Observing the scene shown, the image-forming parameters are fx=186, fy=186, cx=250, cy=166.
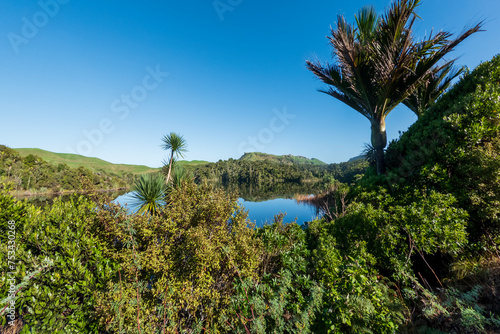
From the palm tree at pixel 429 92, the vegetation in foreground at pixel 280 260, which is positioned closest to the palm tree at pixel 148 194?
the vegetation in foreground at pixel 280 260

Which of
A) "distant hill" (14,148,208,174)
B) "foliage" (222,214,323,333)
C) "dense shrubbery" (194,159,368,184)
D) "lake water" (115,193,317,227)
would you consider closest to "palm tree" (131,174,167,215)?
"lake water" (115,193,317,227)

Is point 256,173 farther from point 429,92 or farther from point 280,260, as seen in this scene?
point 280,260

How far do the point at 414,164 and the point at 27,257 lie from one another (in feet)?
25.4

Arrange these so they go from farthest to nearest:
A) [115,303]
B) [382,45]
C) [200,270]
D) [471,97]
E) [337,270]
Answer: [382,45] < [471,97] < [337,270] < [200,270] < [115,303]

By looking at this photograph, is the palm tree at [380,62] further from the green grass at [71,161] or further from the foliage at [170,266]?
the green grass at [71,161]

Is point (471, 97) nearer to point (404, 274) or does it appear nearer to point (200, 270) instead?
point (404, 274)

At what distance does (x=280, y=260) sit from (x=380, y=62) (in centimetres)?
599

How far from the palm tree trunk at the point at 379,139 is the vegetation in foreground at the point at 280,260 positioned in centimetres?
134

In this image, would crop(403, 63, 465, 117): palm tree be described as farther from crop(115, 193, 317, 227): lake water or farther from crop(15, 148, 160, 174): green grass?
crop(15, 148, 160, 174): green grass

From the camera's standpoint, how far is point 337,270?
3.13 metres

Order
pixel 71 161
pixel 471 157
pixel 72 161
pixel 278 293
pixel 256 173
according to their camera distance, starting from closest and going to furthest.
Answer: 1. pixel 278 293
2. pixel 471 157
3. pixel 256 173
4. pixel 71 161
5. pixel 72 161

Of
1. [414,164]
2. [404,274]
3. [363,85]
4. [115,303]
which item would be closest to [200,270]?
[115,303]

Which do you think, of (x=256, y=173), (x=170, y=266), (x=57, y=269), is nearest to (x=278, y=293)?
(x=170, y=266)

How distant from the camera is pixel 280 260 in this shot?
3998 millimetres
